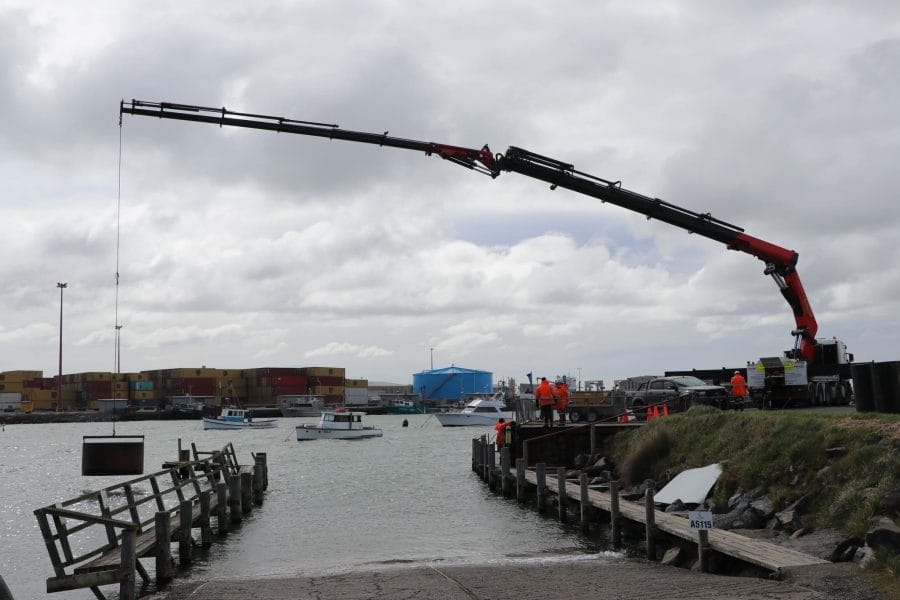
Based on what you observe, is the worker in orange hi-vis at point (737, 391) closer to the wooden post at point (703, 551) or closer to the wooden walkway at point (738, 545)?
the wooden walkway at point (738, 545)

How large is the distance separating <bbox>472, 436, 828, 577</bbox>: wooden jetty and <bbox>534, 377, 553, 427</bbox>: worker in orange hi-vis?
1984 mm

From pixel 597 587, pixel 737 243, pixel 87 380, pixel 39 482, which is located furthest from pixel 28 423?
pixel 597 587

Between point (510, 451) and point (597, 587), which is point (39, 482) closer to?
point (510, 451)

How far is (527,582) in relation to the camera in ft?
51.4

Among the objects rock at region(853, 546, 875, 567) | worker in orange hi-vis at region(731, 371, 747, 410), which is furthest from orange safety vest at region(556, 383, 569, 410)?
rock at region(853, 546, 875, 567)

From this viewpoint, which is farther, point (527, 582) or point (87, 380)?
point (87, 380)

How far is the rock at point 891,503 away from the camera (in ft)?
49.1

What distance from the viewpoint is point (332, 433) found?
258 feet

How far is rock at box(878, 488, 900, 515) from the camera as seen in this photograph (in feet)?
49.1

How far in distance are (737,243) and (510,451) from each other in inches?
475

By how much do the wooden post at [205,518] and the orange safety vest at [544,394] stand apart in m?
12.9

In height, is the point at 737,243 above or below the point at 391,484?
above

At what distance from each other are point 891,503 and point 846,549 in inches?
51.1

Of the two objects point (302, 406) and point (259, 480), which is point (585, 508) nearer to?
point (259, 480)
